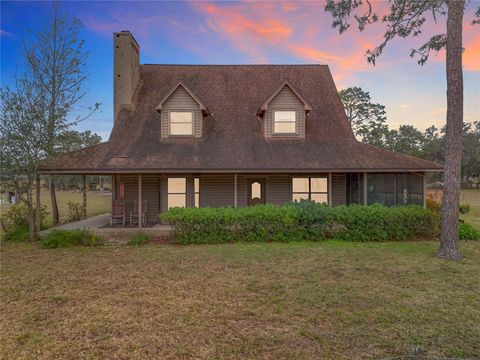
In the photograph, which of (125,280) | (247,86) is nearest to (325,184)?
(247,86)

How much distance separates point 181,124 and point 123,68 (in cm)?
478

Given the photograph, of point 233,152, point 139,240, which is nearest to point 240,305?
point 139,240

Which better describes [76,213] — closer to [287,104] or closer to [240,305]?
[287,104]

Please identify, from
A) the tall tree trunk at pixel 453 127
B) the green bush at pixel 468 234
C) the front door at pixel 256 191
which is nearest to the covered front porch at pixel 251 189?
the front door at pixel 256 191

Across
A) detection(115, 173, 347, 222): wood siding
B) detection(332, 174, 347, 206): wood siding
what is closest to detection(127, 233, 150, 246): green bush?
detection(115, 173, 347, 222): wood siding

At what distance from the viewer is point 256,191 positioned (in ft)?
47.6

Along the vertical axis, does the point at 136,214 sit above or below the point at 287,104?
below

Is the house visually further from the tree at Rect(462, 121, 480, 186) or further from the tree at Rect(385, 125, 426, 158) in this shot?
the tree at Rect(462, 121, 480, 186)

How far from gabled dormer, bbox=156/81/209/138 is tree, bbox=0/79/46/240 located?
500 centimetres

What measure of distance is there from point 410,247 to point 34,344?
10.1 m

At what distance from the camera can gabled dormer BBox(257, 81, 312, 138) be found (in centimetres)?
1416

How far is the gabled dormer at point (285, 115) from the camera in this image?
1416cm

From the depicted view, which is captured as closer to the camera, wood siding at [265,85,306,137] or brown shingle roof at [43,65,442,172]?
brown shingle roof at [43,65,442,172]

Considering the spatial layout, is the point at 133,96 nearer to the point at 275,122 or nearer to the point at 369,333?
the point at 275,122
